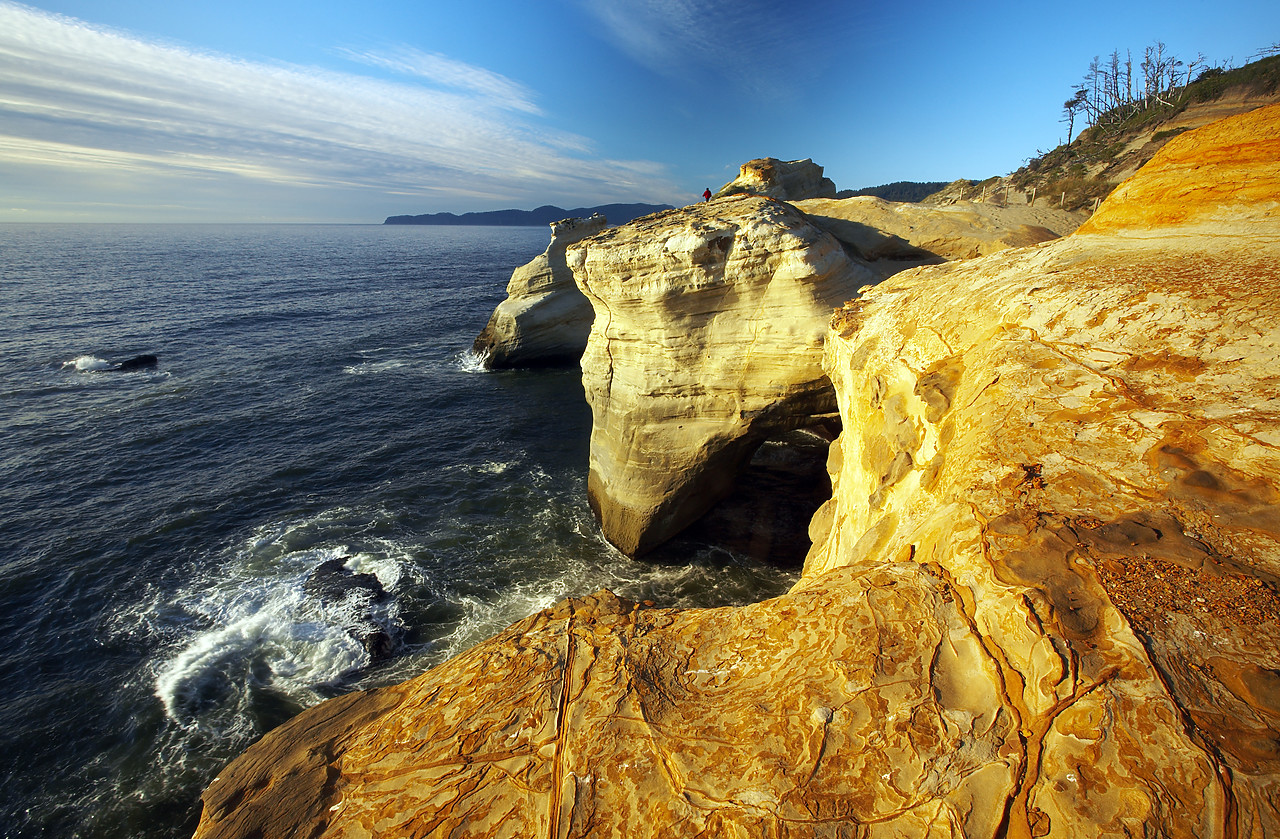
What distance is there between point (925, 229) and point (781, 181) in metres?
8.74

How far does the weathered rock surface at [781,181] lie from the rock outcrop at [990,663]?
13.1 metres

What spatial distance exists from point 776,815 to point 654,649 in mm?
1441

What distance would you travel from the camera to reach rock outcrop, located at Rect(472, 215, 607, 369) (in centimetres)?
2645

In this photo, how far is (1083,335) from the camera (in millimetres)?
4902

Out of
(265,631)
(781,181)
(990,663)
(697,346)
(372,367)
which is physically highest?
(781,181)

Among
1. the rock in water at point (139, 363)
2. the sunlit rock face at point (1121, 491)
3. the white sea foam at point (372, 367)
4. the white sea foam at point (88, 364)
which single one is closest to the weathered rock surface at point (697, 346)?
the sunlit rock face at point (1121, 491)

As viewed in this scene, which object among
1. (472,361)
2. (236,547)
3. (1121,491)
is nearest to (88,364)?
(472,361)

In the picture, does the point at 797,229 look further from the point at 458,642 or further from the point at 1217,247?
the point at 458,642

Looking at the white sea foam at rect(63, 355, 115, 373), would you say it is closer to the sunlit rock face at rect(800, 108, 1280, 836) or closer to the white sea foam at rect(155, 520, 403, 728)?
the white sea foam at rect(155, 520, 403, 728)

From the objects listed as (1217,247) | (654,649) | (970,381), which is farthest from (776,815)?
(1217,247)

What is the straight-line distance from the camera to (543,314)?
26.7 metres

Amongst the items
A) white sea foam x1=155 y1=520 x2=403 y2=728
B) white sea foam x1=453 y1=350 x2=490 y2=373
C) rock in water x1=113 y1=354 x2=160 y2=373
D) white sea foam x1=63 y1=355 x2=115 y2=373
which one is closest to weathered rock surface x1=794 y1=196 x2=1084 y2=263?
white sea foam x1=155 y1=520 x2=403 y2=728

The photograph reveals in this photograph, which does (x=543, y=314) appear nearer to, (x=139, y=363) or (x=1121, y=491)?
(x=139, y=363)

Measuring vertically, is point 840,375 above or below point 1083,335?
below
